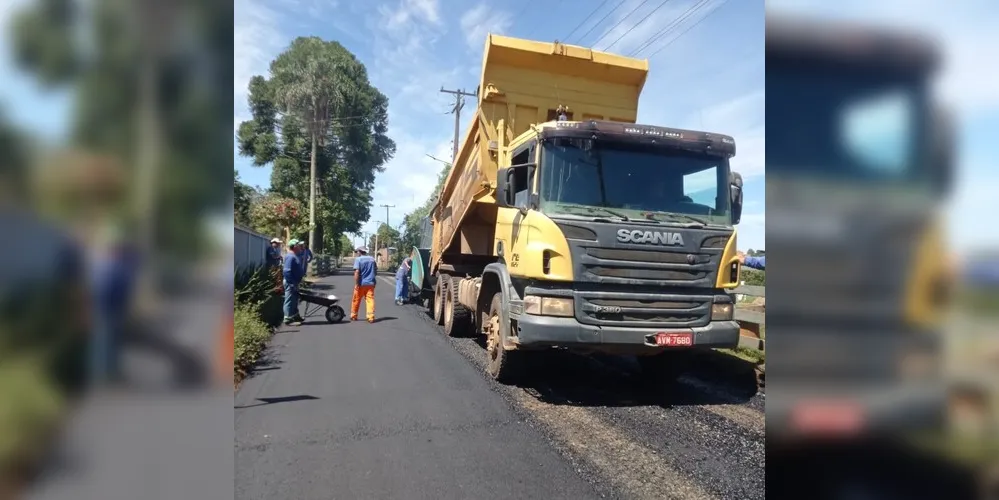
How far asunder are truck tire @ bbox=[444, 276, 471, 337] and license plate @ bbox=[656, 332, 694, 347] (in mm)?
4202

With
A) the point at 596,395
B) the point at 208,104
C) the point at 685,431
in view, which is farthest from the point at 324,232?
the point at 208,104

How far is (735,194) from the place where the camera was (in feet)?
17.4

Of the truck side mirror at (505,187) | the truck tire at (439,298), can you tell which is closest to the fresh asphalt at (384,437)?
the truck side mirror at (505,187)

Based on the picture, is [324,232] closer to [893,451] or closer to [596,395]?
[596,395]

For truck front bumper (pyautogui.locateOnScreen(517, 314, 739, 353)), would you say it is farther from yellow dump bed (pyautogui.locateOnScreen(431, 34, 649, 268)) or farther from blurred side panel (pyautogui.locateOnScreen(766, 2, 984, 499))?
blurred side panel (pyautogui.locateOnScreen(766, 2, 984, 499))

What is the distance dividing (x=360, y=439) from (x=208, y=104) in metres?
3.52

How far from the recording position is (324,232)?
16031mm

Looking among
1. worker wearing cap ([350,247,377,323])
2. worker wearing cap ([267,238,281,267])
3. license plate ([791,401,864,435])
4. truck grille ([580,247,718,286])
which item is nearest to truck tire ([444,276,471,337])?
worker wearing cap ([350,247,377,323])

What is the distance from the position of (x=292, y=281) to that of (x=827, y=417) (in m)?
9.27

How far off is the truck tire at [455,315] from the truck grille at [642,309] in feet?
13.0

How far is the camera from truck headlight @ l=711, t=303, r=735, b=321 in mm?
5070

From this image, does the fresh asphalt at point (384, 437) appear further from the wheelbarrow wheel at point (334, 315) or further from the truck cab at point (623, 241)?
the wheelbarrow wheel at point (334, 315)

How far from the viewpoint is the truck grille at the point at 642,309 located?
15.8 ft

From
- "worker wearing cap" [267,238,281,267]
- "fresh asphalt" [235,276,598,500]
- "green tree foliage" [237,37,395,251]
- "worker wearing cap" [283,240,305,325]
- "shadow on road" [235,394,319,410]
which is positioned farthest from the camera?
"worker wearing cap" [283,240,305,325]
